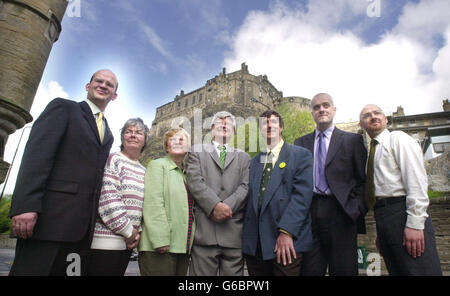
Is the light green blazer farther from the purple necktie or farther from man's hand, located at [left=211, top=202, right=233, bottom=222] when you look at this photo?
the purple necktie

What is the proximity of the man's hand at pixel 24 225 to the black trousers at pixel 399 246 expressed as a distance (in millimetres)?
3458

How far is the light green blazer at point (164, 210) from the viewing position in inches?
113

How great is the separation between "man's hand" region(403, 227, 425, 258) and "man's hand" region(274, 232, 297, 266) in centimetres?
113

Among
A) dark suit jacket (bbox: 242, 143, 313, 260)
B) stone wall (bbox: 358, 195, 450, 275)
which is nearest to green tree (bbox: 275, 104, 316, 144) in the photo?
stone wall (bbox: 358, 195, 450, 275)

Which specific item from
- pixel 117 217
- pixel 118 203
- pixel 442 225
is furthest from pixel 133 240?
pixel 442 225

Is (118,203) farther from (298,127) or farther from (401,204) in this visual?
(298,127)

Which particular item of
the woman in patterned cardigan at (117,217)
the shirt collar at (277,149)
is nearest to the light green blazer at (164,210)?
the woman in patterned cardigan at (117,217)

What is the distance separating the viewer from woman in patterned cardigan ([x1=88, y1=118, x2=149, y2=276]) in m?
2.70

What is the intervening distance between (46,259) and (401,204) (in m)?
3.53

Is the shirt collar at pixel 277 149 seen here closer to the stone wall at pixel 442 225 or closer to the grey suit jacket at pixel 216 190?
the grey suit jacket at pixel 216 190

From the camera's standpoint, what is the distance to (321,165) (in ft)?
10.9

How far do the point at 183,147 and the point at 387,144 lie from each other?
8.41ft

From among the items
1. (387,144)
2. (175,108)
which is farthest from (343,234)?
(175,108)
